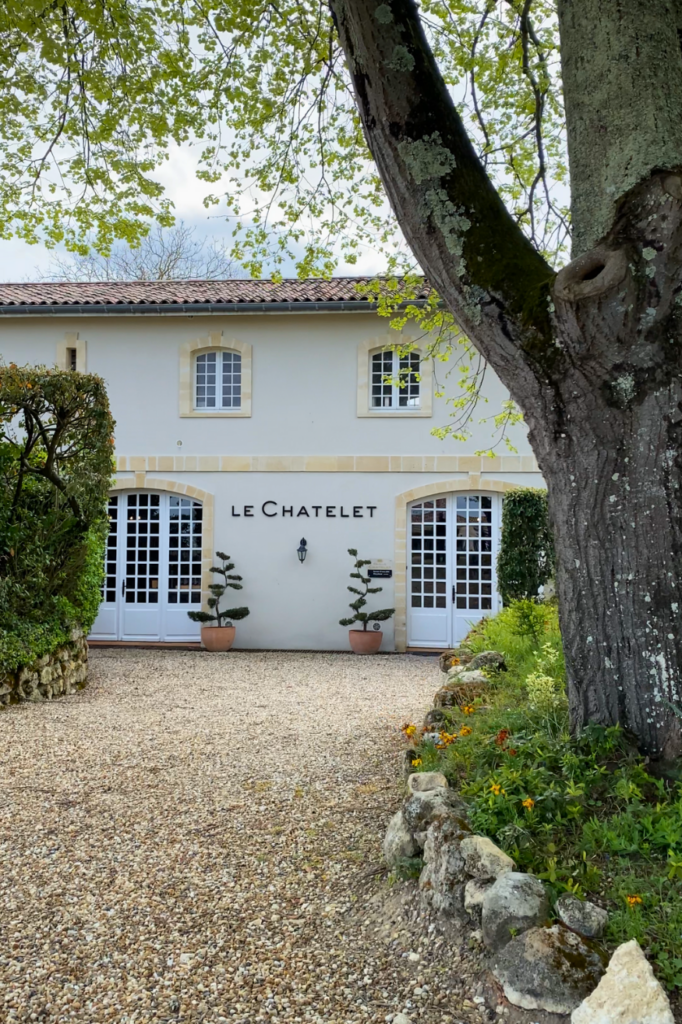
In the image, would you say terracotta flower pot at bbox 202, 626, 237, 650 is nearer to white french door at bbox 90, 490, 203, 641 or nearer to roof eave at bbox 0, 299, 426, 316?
white french door at bbox 90, 490, 203, 641

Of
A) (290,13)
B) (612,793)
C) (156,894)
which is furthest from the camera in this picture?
(290,13)

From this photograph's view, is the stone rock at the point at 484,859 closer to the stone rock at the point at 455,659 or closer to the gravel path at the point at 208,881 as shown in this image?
the gravel path at the point at 208,881

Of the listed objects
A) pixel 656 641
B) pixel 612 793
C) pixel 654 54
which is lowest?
pixel 612 793

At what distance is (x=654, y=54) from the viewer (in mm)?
2951

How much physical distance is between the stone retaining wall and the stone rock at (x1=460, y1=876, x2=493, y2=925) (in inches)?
199

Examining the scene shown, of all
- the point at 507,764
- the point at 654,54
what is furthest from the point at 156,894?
the point at 654,54

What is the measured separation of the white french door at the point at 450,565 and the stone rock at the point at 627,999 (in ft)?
31.3

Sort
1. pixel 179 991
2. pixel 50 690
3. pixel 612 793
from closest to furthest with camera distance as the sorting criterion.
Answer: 1. pixel 179 991
2. pixel 612 793
3. pixel 50 690

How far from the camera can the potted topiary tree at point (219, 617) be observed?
11.1m

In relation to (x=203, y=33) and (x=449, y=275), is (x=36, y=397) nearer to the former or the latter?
(x=203, y=33)

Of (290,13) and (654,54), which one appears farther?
(290,13)

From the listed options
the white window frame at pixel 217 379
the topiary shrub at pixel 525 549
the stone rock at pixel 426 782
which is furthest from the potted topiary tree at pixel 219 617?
the stone rock at pixel 426 782

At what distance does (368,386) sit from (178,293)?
11.7 feet

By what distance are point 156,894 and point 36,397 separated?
16.9 ft
